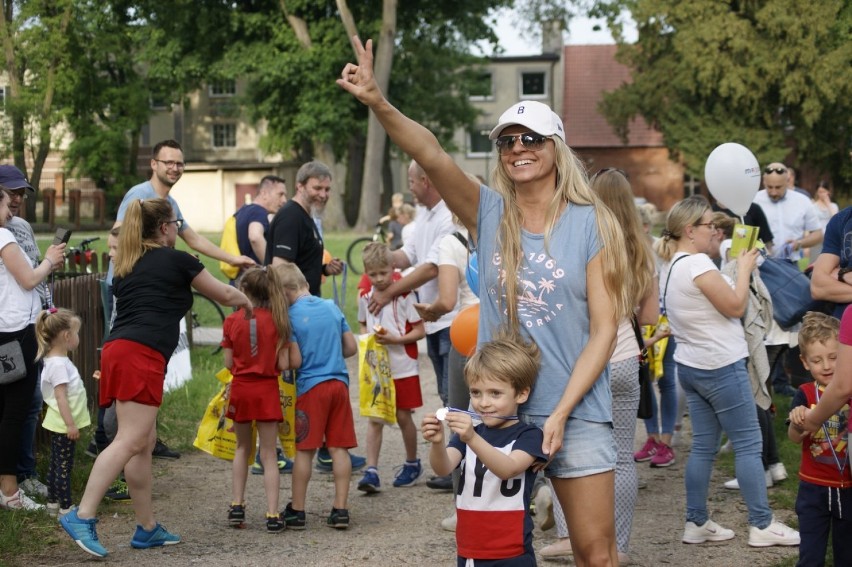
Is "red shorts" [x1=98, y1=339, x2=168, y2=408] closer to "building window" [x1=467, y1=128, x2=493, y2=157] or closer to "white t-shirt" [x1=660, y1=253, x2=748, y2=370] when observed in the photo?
"white t-shirt" [x1=660, y1=253, x2=748, y2=370]

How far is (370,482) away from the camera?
286 inches

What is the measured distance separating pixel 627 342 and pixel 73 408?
3315 mm

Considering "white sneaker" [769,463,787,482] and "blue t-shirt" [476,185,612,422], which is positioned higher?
"blue t-shirt" [476,185,612,422]

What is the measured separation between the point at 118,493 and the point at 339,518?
1594 mm

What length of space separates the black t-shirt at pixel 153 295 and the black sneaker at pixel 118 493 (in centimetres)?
156

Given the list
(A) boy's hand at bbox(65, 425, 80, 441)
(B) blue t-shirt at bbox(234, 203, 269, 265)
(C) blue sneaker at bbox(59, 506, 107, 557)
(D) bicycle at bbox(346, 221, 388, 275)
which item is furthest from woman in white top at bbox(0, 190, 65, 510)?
(D) bicycle at bbox(346, 221, 388, 275)

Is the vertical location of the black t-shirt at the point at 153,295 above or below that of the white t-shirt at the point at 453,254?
below

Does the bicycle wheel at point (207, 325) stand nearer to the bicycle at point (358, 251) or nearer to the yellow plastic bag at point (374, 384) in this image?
the bicycle at point (358, 251)

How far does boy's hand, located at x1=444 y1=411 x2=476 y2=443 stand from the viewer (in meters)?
3.58

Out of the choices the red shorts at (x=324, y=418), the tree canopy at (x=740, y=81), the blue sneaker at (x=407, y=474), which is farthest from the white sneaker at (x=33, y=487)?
the tree canopy at (x=740, y=81)

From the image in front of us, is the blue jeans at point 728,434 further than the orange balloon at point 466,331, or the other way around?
the blue jeans at point 728,434

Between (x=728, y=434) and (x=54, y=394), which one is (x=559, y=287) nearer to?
(x=728, y=434)

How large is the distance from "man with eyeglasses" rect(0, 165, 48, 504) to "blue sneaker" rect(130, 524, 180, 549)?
3.67 feet

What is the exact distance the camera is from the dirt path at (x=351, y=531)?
580 cm
